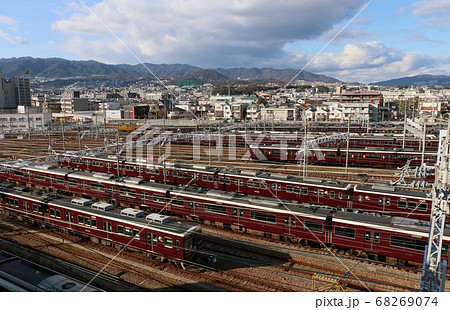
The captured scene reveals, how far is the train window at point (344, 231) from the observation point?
584 inches

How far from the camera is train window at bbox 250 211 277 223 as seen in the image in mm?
16730

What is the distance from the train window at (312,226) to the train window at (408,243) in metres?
3.18

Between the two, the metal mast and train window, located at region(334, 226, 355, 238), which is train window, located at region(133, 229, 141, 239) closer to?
train window, located at region(334, 226, 355, 238)

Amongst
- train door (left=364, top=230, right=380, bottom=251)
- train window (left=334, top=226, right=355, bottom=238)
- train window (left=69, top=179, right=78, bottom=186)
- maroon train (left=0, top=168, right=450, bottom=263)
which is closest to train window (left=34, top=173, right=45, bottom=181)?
train window (left=69, top=179, right=78, bottom=186)

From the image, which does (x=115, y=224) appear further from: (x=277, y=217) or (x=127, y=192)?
(x=277, y=217)

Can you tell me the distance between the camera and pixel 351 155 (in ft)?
112

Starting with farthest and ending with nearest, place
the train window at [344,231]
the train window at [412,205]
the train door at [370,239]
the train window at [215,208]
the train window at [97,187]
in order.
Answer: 1. the train window at [97,187]
2. the train window at [215,208]
3. the train window at [412,205]
4. the train window at [344,231]
5. the train door at [370,239]

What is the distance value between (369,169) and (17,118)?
83310 mm

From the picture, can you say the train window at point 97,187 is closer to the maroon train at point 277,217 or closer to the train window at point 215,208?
the maroon train at point 277,217

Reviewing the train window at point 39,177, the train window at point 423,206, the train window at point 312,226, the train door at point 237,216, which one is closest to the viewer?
the train window at point 312,226

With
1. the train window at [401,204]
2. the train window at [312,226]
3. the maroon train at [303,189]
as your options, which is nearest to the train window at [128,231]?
the train window at [312,226]
